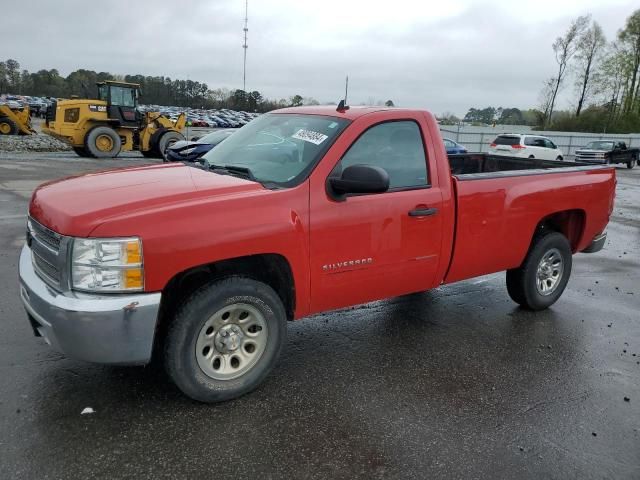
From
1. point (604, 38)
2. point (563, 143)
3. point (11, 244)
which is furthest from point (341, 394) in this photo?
point (604, 38)

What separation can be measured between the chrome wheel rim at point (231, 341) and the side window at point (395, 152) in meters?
1.28

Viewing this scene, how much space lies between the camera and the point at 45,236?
10.5 feet

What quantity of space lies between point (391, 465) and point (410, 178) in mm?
2144

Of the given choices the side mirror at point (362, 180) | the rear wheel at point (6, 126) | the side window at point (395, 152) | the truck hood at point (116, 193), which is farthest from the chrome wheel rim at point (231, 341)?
the rear wheel at point (6, 126)

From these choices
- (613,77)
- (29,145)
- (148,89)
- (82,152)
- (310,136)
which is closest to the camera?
(310,136)

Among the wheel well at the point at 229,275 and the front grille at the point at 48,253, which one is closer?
the front grille at the point at 48,253

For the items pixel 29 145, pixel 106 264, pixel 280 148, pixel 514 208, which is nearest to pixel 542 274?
pixel 514 208

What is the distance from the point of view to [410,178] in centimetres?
417

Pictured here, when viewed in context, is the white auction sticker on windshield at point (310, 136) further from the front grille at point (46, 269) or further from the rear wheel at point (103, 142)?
the rear wheel at point (103, 142)

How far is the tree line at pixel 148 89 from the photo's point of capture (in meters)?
90.7

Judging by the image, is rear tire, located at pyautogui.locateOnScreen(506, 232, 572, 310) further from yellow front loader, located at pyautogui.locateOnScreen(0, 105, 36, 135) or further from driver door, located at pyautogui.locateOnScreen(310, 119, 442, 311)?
yellow front loader, located at pyautogui.locateOnScreen(0, 105, 36, 135)

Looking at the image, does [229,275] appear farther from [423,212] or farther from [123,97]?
[123,97]

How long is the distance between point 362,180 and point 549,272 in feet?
10.0

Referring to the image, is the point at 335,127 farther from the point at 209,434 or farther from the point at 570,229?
the point at 570,229
